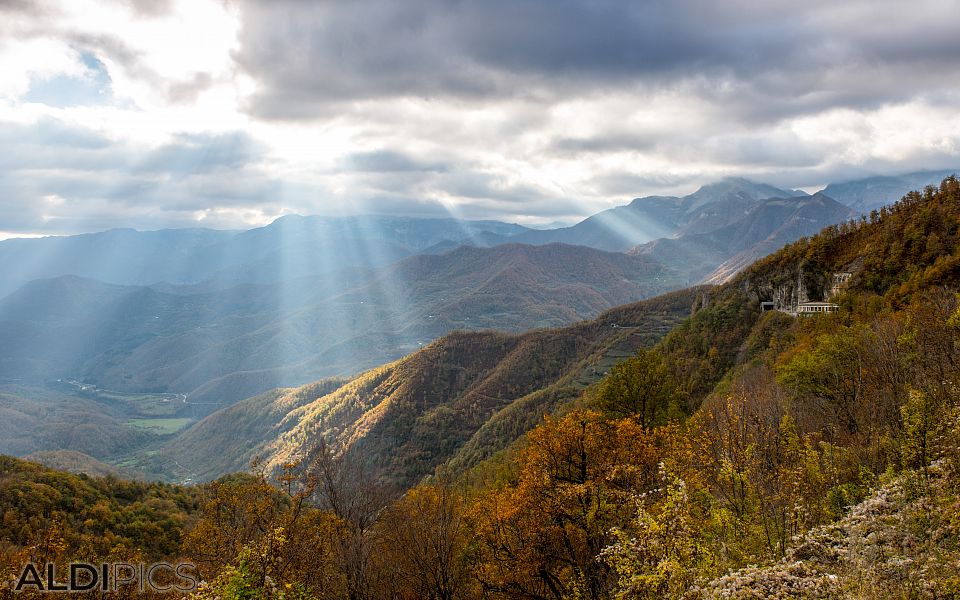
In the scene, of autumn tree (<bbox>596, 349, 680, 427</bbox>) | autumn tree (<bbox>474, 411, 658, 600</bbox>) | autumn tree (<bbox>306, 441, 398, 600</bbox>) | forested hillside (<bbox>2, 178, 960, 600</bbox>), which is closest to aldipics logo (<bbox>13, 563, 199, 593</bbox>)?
forested hillside (<bbox>2, 178, 960, 600</bbox>)

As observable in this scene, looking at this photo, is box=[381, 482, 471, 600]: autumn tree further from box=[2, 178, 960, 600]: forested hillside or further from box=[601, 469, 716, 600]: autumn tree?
box=[601, 469, 716, 600]: autumn tree

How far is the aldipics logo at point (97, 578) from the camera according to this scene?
21844 mm

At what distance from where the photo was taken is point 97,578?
2433 cm

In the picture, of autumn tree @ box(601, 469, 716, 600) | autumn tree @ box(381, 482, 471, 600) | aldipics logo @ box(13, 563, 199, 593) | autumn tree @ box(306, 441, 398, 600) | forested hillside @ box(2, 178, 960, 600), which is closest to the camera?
autumn tree @ box(601, 469, 716, 600)

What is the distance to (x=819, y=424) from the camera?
35.3 meters

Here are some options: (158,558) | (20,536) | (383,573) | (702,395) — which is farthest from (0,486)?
(702,395)

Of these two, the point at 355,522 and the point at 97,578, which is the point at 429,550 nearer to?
the point at 355,522

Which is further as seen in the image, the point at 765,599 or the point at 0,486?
the point at 0,486

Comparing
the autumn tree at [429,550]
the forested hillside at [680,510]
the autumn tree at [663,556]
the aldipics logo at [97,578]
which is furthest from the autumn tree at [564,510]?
the aldipics logo at [97,578]

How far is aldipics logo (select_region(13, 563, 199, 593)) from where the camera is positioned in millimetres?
21844

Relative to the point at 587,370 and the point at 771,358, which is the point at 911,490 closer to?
the point at 771,358

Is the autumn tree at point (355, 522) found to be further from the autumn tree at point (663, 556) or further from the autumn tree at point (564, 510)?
the autumn tree at point (663, 556)

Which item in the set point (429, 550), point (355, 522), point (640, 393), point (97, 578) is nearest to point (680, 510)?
point (429, 550)

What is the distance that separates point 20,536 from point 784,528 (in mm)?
83355
